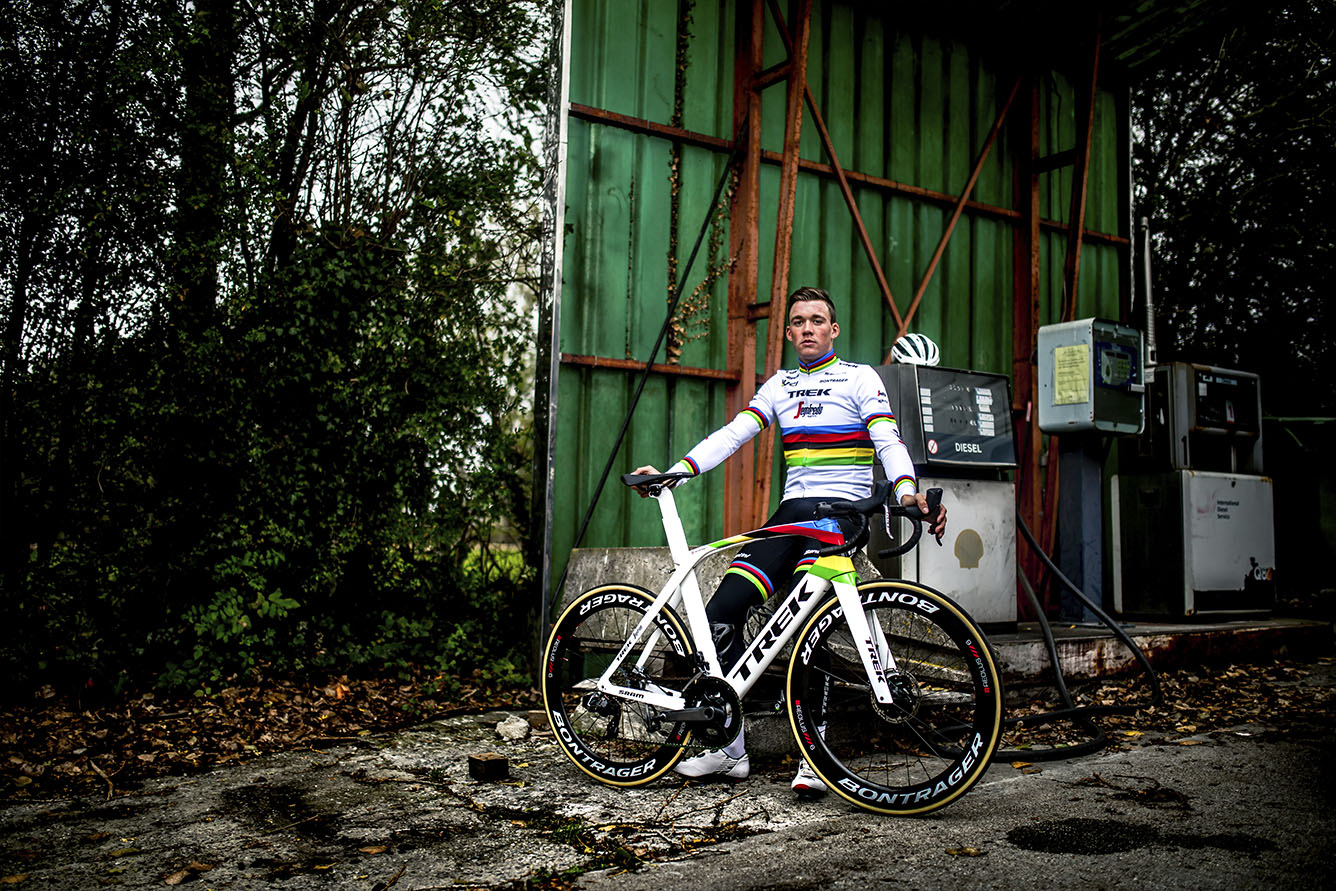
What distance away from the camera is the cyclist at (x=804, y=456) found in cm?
382

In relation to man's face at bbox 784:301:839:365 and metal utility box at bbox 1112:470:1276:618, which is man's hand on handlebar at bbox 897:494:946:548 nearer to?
man's face at bbox 784:301:839:365

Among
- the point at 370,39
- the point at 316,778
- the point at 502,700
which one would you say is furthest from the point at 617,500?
the point at 370,39

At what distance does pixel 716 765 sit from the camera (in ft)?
13.1

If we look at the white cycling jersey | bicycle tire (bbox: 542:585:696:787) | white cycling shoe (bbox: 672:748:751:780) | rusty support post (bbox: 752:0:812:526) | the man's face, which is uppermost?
rusty support post (bbox: 752:0:812:526)

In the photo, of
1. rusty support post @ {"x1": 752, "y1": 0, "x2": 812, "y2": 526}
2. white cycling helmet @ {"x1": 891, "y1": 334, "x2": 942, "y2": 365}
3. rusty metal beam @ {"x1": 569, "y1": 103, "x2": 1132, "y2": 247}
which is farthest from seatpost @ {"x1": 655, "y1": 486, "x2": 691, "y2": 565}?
rusty metal beam @ {"x1": 569, "y1": 103, "x2": 1132, "y2": 247}

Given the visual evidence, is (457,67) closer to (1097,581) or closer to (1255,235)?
(1097,581)

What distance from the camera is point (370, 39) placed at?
6562 mm

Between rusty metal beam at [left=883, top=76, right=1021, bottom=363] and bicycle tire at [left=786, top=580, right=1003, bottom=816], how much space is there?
4.43 meters

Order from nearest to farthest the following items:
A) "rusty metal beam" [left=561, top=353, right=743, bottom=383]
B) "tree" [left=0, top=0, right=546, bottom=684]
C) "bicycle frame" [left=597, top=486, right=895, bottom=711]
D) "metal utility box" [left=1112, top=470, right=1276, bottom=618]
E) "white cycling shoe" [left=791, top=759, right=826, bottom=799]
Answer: "bicycle frame" [left=597, top=486, right=895, bottom=711], "white cycling shoe" [left=791, top=759, right=826, bottom=799], "tree" [left=0, top=0, right=546, bottom=684], "rusty metal beam" [left=561, top=353, right=743, bottom=383], "metal utility box" [left=1112, top=470, right=1276, bottom=618]

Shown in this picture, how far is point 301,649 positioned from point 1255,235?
11.2 meters

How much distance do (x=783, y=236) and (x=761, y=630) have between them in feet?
12.4

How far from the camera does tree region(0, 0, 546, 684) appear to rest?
548 centimetres

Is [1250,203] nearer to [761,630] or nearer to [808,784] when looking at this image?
[761,630]

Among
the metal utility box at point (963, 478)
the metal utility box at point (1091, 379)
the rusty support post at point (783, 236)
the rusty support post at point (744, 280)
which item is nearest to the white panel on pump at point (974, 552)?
the metal utility box at point (963, 478)
